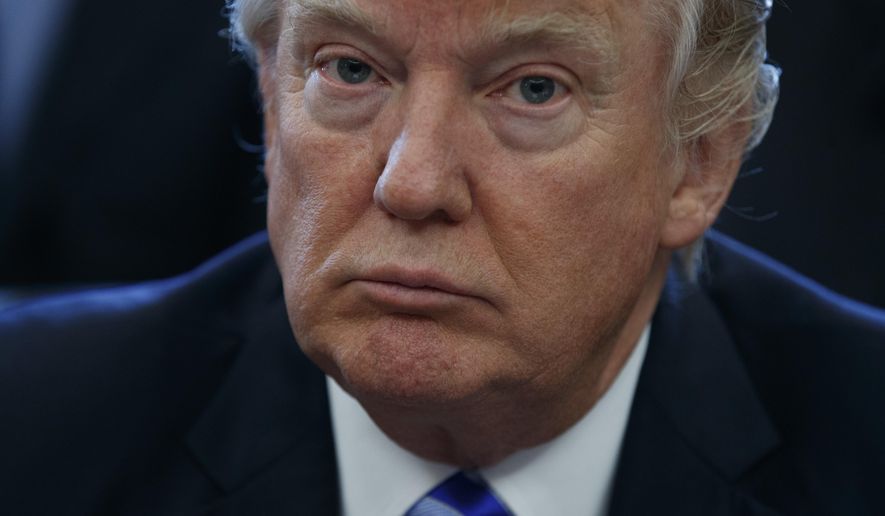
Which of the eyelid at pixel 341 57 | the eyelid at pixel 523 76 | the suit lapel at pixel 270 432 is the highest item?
the eyelid at pixel 341 57

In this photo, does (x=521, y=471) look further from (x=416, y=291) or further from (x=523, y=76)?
(x=523, y=76)

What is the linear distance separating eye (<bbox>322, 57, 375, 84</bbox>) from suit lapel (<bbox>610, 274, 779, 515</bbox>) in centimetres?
86

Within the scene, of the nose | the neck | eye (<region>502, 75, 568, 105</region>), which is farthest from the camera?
the neck

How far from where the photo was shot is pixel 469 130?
93.7 inches

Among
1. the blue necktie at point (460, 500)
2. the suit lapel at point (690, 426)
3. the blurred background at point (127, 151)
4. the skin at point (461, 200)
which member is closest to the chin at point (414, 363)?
the skin at point (461, 200)

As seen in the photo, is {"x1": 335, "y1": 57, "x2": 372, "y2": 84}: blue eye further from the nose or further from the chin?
the chin

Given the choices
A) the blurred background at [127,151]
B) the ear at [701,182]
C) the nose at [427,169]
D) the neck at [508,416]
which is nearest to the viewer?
the nose at [427,169]

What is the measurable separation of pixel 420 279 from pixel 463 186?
161 mm

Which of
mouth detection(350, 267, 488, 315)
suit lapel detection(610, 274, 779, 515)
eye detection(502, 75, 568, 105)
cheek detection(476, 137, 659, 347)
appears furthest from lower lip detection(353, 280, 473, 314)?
suit lapel detection(610, 274, 779, 515)

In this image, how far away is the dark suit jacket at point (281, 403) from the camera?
9.20 feet

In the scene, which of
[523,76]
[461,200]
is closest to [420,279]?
[461,200]

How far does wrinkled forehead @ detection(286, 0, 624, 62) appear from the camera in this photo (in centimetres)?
233

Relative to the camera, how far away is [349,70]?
248 cm

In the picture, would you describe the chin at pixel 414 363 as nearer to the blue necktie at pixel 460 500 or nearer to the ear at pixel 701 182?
the blue necktie at pixel 460 500
